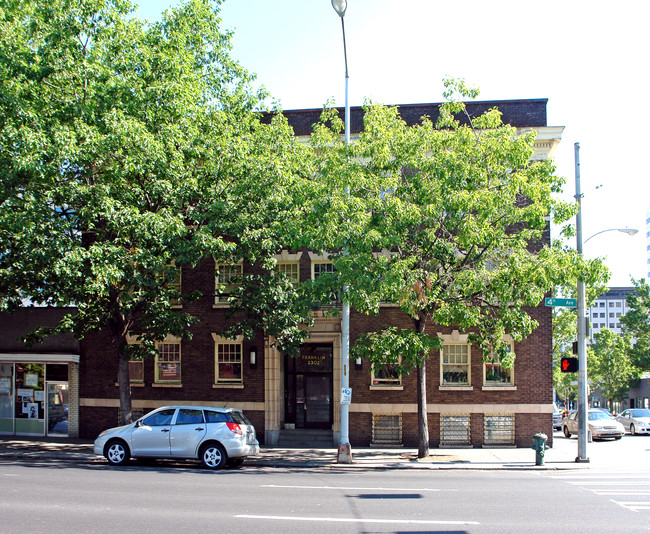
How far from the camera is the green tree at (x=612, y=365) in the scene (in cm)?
6080

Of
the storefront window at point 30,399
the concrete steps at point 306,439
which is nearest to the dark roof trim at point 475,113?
the concrete steps at point 306,439

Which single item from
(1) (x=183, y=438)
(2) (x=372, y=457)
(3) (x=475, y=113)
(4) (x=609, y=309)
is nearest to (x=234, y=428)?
(1) (x=183, y=438)

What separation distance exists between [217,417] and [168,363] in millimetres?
7842

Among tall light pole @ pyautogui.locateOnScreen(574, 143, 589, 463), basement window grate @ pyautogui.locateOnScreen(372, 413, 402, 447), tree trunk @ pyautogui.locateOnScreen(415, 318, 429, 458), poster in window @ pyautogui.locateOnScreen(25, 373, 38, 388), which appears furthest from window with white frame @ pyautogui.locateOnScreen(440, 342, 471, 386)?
poster in window @ pyautogui.locateOnScreen(25, 373, 38, 388)

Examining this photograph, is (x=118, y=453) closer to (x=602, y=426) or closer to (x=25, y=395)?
(x=25, y=395)

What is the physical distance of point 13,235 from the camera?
17047 mm

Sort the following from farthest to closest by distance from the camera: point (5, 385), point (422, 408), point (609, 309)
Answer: point (609, 309), point (5, 385), point (422, 408)

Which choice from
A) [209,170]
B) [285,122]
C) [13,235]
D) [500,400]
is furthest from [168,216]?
[500,400]

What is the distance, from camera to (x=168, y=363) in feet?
77.9

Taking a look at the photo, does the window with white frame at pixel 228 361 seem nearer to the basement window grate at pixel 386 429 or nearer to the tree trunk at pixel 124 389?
the tree trunk at pixel 124 389

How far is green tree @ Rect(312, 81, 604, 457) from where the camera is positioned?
667 inches

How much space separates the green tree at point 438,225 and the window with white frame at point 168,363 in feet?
27.3

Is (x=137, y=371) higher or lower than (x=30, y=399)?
higher

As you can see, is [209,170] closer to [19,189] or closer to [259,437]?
[19,189]
